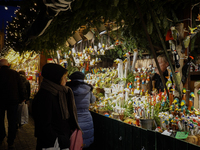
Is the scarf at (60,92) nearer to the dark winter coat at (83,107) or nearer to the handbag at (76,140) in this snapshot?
the handbag at (76,140)

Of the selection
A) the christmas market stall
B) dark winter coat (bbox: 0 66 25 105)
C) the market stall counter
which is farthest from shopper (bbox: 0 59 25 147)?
the market stall counter

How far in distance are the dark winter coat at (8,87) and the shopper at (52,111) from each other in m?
2.09

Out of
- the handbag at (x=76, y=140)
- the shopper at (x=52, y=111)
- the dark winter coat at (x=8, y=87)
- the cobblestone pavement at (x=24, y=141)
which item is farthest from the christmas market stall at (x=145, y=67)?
the cobblestone pavement at (x=24, y=141)

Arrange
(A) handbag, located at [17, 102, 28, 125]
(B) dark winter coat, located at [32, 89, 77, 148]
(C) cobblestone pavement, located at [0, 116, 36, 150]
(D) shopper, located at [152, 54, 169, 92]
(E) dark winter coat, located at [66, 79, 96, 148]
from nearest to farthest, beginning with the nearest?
(B) dark winter coat, located at [32, 89, 77, 148] < (E) dark winter coat, located at [66, 79, 96, 148] < (C) cobblestone pavement, located at [0, 116, 36, 150] < (D) shopper, located at [152, 54, 169, 92] < (A) handbag, located at [17, 102, 28, 125]

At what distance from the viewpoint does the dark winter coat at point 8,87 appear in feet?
12.2

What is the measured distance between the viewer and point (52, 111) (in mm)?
1869

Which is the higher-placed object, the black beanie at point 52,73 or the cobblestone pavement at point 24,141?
the black beanie at point 52,73

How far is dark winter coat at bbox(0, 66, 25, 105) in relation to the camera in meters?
3.71

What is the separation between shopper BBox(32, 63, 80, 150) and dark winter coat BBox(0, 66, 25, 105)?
6.87ft

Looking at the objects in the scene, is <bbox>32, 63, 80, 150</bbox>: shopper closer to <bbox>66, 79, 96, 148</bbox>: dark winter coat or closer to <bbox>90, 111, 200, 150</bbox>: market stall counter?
<bbox>90, 111, 200, 150</bbox>: market stall counter

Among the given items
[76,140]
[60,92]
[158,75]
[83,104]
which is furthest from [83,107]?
[158,75]

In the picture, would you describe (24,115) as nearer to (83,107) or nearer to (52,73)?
(83,107)

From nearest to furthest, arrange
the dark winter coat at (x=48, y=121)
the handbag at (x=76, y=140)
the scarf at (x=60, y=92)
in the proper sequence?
the dark winter coat at (x=48, y=121)
the scarf at (x=60, y=92)
the handbag at (x=76, y=140)

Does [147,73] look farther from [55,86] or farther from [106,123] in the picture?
[55,86]
